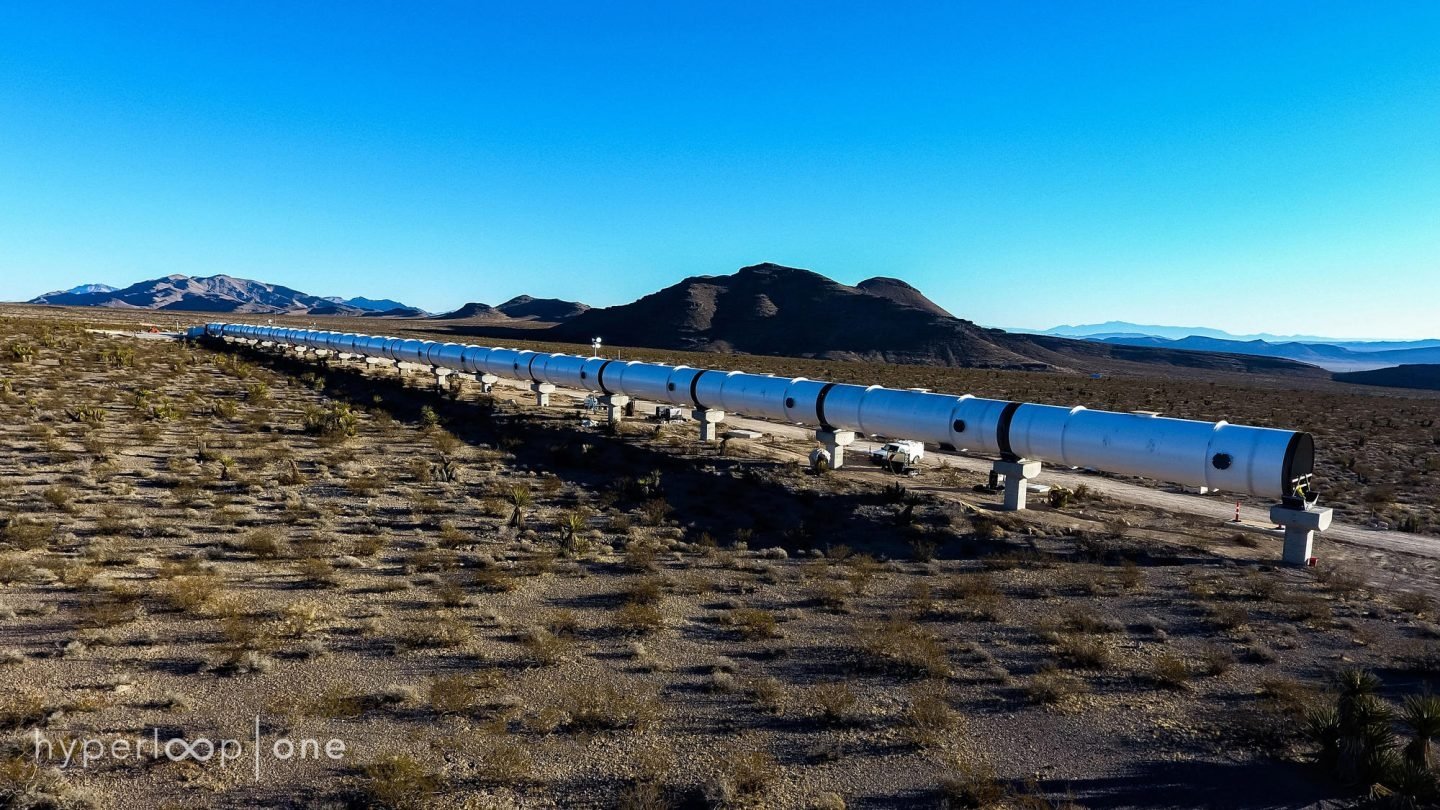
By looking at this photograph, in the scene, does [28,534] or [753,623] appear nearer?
[753,623]

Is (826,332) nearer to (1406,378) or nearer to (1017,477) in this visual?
(1406,378)

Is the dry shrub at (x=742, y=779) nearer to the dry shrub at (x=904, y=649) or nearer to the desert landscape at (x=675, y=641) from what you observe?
the desert landscape at (x=675, y=641)

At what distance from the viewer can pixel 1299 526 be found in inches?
552

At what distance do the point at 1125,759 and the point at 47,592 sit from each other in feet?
46.7

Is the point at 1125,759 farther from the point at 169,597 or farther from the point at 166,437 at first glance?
the point at 166,437

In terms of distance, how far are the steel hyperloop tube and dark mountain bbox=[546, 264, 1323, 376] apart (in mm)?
102471

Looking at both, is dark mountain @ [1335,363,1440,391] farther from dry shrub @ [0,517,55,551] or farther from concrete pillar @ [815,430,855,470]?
dry shrub @ [0,517,55,551]

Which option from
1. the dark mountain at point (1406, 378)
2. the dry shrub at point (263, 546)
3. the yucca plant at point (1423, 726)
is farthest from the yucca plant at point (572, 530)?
the dark mountain at point (1406, 378)

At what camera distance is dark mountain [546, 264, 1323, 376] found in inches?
5054

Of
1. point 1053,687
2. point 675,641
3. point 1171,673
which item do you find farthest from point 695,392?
point 1171,673

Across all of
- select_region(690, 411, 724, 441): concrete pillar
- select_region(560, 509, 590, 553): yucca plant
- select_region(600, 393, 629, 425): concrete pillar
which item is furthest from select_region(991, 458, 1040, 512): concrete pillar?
select_region(600, 393, 629, 425): concrete pillar

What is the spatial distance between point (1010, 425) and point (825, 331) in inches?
5034

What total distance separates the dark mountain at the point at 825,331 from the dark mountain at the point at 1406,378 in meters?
9.84

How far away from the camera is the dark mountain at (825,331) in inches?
5054
